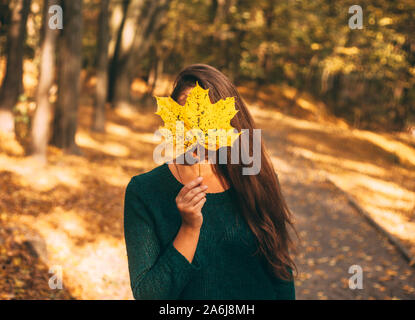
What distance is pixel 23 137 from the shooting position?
10234mm

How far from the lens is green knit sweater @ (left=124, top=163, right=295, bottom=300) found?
176 cm

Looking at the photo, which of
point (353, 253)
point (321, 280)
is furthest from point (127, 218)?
point (353, 253)

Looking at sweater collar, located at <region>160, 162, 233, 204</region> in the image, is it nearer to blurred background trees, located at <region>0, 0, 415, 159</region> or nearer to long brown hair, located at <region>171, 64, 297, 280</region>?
long brown hair, located at <region>171, 64, 297, 280</region>

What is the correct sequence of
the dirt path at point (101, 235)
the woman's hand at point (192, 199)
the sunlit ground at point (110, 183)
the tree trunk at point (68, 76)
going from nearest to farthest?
the woman's hand at point (192, 199) → the dirt path at point (101, 235) → the sunlit ground at point (110, 183) → the tree trunk at point (68, 76)

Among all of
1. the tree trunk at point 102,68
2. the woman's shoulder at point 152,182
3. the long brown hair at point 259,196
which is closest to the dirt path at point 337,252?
the long brown hair at point 259,196

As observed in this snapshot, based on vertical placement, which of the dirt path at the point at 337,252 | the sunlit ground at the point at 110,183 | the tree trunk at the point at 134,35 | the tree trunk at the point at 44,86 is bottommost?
the dirt path at the point at 337,252

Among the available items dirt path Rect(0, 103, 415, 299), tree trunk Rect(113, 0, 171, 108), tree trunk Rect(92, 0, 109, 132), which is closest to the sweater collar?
dirt path Rect(0, 103, 415, 299)

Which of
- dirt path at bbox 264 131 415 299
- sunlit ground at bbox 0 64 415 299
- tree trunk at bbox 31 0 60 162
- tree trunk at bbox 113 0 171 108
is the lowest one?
dirt path at bbox 264 131 415 299

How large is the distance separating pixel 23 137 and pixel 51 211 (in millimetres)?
3917

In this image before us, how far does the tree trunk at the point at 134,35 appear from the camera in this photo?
1706cm

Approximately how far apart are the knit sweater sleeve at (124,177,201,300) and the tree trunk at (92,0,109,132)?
38.4ft

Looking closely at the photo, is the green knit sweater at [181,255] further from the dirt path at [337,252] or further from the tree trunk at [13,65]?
the tree trunk at [13,65]

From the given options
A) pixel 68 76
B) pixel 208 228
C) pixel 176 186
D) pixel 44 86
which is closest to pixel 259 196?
pixel 208 228

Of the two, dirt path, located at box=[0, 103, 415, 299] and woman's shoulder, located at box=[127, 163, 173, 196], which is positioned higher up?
woman's shoulder, located at box=[127, 163, 173, 196]
